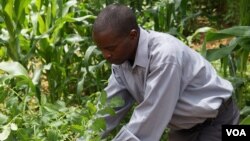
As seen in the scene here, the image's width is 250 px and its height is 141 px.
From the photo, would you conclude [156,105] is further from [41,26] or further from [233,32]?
[41,26]

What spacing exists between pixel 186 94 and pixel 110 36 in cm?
37

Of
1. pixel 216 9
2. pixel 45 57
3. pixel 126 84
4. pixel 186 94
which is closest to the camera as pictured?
pixel 186 94

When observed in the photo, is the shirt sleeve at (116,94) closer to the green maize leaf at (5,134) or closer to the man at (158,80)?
the man at (158,80)

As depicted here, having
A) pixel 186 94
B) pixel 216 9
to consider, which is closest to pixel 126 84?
pixel 186 94

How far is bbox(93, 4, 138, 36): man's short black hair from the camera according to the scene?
67.2 inches

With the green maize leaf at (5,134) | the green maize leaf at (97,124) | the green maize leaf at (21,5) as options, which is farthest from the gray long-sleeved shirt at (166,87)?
the green maize leaf at (21,5)

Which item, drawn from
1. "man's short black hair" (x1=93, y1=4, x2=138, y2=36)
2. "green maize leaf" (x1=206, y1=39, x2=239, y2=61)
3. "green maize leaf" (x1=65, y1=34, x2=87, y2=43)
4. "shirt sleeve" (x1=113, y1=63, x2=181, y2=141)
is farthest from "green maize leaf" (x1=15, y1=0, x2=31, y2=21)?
"shirt sleeve" (x1=113, y1=63, x2=181, y2=141)

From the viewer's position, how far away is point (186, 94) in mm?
1845

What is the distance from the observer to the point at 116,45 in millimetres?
1723

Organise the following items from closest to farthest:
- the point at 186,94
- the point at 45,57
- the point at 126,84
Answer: the point at 186,94
the point at 126,84
the point at 45,57

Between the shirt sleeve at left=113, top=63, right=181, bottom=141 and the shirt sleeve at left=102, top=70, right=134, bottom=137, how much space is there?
0.26 m

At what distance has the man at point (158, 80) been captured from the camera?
5.63ft

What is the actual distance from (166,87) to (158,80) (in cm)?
4

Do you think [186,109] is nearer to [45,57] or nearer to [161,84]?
[161,84]
